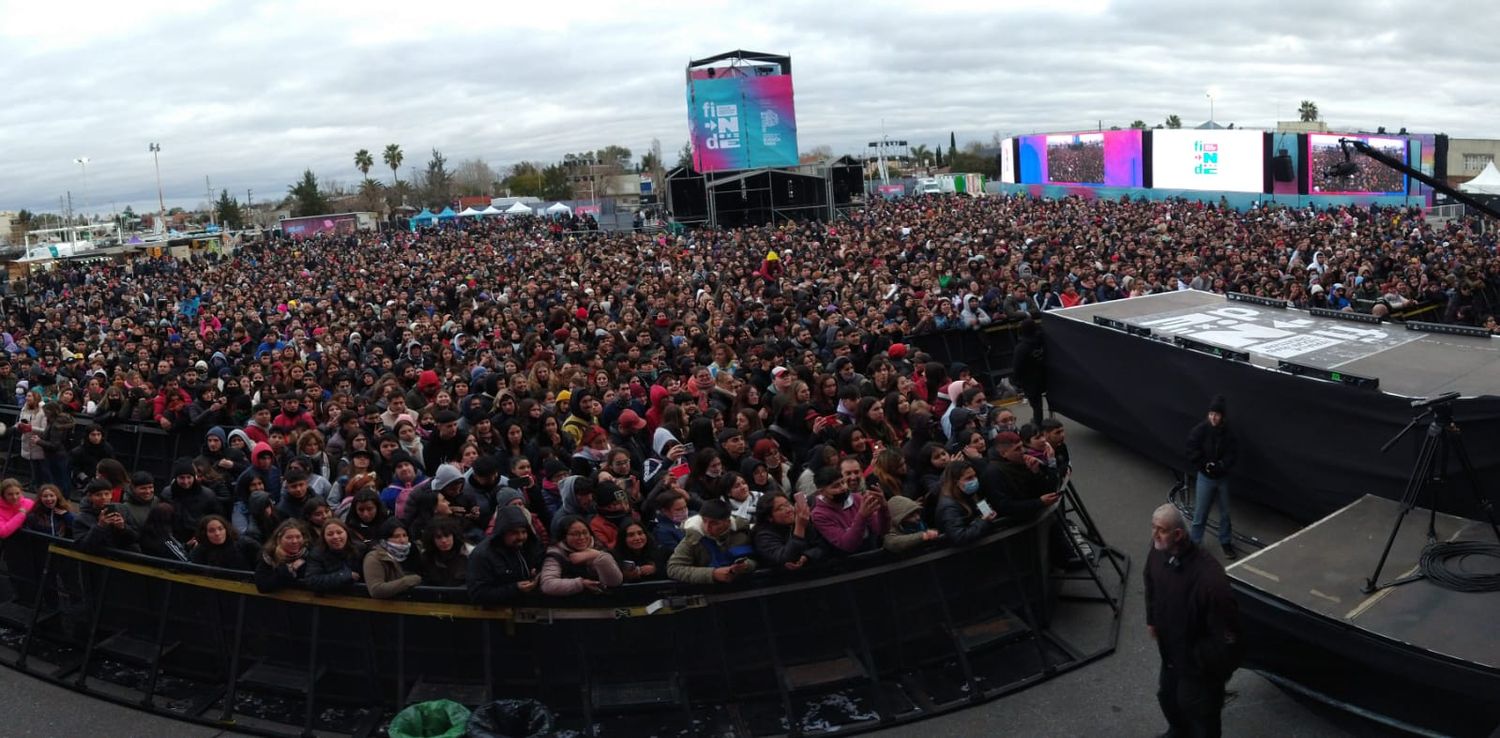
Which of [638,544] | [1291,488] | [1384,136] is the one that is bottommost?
[1291,488]

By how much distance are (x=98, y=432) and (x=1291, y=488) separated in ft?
40.4

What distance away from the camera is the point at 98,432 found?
38.1ft

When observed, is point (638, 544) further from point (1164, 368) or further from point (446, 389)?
point (1164, 368)

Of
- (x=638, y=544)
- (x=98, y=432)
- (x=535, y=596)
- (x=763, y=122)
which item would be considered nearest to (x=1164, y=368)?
(x=638, y=544)

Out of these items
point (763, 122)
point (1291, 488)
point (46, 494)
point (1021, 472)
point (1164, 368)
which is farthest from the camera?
point (763, 122)

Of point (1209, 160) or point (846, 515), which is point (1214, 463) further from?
point (1209, 160)

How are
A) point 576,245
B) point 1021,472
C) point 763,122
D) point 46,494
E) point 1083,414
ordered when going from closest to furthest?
point 1021,472 → point 46,494 → point 1083,414 → point 576,245 → point 763,122

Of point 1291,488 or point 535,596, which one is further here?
point 1291,488

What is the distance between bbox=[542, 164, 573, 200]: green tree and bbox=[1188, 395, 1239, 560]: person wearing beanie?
356ft

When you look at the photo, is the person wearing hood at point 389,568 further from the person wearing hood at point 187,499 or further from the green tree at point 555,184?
the green tree at point 555,184

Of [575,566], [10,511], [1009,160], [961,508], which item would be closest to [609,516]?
[575,566]

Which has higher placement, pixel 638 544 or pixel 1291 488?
pixel 638 544

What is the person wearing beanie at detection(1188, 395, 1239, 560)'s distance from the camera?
8383 millimetres

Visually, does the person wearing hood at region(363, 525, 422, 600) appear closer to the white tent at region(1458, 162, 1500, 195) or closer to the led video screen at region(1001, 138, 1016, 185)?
the white tent at region(1458, 162, 1500, 195)
